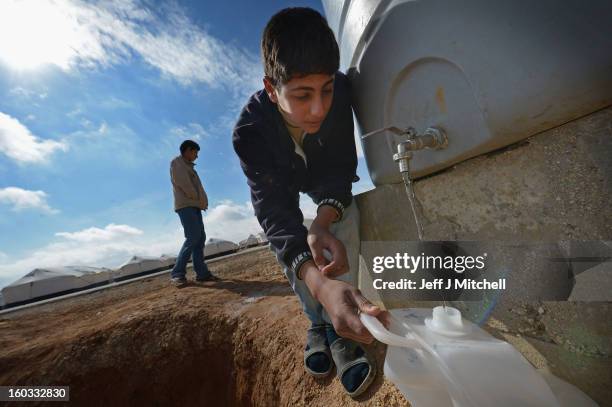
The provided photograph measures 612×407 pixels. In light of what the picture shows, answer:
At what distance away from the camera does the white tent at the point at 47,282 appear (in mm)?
10281

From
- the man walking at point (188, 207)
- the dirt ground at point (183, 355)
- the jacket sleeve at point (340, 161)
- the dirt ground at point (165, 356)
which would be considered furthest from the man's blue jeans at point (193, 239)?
the jacket sleeve at point (340, 161)

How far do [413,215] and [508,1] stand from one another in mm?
815

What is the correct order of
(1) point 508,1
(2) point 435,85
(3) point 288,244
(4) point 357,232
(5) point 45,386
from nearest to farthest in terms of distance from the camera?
(1) point 508,1 < (2) point 435,85 < (3) point 288,244 < (4) point 357,232 < (5) point 45,386

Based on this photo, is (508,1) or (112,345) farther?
(112,345)

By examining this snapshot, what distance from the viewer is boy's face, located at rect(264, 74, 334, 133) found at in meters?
1.16

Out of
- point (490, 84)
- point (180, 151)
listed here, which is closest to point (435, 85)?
point (490, 84)

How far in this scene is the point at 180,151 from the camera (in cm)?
399

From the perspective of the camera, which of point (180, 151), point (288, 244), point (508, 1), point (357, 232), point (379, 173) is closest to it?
point (508, 1)

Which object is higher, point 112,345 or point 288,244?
point 288,244

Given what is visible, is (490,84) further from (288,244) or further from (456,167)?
(288,244)

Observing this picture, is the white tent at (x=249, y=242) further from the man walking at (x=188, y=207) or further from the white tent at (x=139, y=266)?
the man walking at (x=188, y=207)

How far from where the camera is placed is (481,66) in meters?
0.84

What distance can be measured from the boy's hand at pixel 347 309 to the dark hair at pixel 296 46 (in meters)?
0.90

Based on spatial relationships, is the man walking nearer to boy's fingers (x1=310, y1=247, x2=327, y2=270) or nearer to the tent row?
boy's fingers (x1=310, y1=247, x2=327, y2=270)
